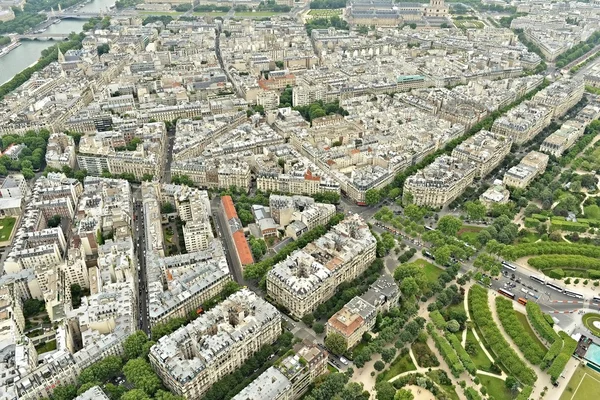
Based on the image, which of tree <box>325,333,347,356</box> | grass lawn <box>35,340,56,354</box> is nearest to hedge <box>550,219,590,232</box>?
tree <box>325,333,347,356</box>

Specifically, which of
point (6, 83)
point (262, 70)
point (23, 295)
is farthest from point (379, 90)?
A: point (6, 83)

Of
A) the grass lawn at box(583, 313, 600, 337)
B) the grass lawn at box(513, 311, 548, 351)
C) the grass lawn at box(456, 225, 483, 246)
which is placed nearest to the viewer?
the grass lawn at box(513, 311, 548, 351)

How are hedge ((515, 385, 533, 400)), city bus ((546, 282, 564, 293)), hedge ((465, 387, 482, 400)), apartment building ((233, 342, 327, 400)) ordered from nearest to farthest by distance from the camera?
1. apartment building ((233, 342, 327, 400))
2. hedge ((515, 385, 533, 400))
3. hedge ((465, 387, 482, 400))
4. city bus ((546, 282, 564, 293))

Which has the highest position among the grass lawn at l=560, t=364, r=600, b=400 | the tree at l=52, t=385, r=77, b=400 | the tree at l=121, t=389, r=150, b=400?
the tree at l=121, t=389, r=150, b=400

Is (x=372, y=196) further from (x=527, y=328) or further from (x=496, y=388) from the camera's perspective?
(x=496, y=388)

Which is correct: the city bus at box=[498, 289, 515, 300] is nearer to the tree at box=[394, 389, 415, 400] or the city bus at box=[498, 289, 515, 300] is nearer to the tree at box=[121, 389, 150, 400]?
the tree at box=[394, 389, 415, 400]

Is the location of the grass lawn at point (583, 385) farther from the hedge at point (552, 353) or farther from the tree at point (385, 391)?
the tree at point (385, 391)

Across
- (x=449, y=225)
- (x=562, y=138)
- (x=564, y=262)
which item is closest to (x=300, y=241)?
(x=449, y=225)

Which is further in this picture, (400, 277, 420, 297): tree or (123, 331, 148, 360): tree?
(400, 277, 420, 297): tree
